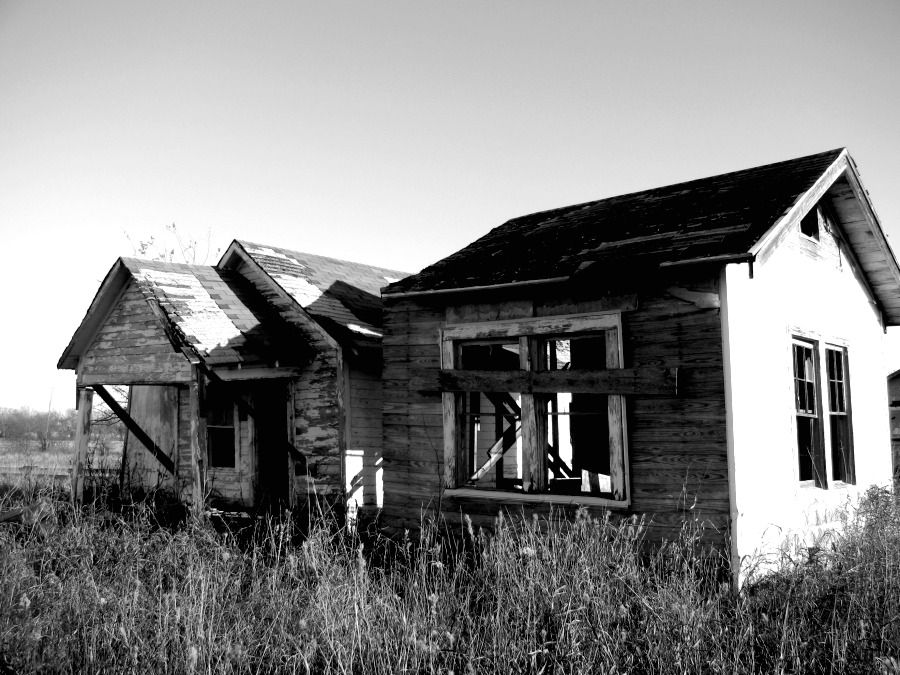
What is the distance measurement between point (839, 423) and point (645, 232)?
12.4ft

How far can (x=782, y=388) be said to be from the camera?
830 centimetres

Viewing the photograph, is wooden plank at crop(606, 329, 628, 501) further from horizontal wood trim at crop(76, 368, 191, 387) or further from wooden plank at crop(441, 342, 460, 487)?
horizontal wood trim at crop(76, 368, 191, 387)

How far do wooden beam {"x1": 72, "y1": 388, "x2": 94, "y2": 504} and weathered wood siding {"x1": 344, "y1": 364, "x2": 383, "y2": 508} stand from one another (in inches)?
179

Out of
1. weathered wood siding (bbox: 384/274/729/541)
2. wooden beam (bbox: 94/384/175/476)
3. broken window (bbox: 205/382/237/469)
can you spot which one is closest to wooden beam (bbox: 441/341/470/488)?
weathered wood siding (bbox: 384/274/729/541)

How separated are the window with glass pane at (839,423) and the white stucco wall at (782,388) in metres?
0.16

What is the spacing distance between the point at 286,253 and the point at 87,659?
398 inches

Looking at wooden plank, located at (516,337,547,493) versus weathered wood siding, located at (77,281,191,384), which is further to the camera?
weathered wood siding, located at (77,281,191,384)

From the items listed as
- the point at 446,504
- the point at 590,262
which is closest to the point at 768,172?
the point at 590,262

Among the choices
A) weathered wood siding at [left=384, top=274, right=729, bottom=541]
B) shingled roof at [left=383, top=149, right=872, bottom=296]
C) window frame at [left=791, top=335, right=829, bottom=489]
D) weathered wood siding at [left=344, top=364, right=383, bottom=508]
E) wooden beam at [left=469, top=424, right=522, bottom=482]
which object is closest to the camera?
weathered wood siding at [left=384, top=274, right=729, bottom=541]

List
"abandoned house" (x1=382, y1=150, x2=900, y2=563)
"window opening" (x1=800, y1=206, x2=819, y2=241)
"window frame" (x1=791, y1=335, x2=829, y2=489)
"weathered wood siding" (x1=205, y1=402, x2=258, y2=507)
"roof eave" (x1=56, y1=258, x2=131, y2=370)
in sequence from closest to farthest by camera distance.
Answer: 1. "abandoned house" (x1=382, y1=150, x2=900, y2=563)
2. "window frame" (x1=791, y1=335, x2=829, y2=489)
3. "window opening" (x1=800, y1=206, x2=819, y2=241)
4. "roof eave" (x1=56, y1=258, x2=131, y2=370)
5. "weathered wood siding" (x1=205, y1=402, x2=258, y2=507)

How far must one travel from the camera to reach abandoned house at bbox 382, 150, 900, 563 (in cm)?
741

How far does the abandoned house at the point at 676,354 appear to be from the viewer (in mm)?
7414

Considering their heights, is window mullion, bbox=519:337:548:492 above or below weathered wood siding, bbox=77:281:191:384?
below

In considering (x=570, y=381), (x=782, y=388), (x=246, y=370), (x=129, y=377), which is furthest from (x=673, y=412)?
(x=129, y=377)
